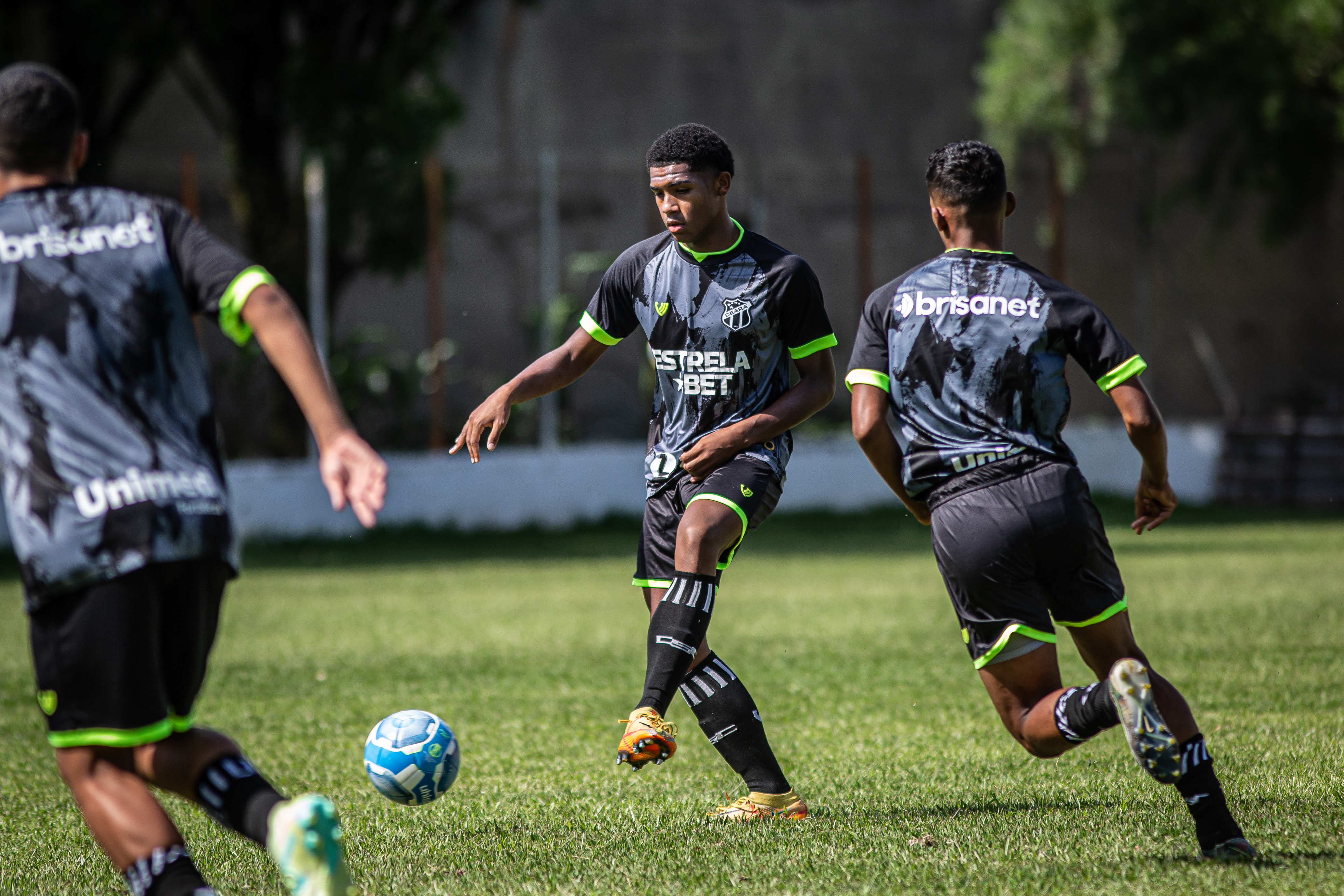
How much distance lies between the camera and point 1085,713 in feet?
12.1

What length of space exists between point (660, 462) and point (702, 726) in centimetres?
86

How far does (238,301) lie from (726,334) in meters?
1.94

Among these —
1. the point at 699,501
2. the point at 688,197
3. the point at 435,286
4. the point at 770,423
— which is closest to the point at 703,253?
the point at 688,197

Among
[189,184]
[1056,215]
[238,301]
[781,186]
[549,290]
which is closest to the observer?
[238,301]

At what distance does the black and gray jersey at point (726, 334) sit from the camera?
4.59 meters

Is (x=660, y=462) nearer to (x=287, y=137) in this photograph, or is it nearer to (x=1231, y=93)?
(x=287, y=137)

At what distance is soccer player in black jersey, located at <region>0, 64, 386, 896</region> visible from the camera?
2904 mm

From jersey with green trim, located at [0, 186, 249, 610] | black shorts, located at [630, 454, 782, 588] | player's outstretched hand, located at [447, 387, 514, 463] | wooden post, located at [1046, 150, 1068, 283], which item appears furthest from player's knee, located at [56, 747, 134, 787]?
wooden post, located at [1046, 150, 1068, 283]

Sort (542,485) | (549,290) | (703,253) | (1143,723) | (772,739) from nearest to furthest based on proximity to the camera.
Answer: (1143,723), (703,253), (772,739), (549,290), (542,485)

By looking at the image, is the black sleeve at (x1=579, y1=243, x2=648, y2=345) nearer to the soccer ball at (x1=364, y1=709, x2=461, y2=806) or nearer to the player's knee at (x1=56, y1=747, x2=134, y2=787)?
the soccer ball at (x1=364, y1=709, x2=461, y2=806)

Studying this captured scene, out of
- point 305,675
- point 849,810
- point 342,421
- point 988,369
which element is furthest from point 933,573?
point 342,421

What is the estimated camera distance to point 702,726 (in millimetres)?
4574

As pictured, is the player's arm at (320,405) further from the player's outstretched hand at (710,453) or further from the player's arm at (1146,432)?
the player's arm at (1146,432)

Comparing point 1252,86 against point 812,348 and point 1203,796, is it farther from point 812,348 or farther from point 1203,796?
point 1203,796
